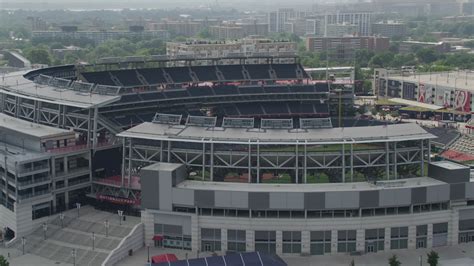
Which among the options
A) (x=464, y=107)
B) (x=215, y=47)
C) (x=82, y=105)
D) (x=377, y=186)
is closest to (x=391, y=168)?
(x=377, y=186)

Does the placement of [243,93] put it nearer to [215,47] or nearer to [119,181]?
[119,181]

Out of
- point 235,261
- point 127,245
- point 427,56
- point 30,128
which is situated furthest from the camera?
point 427,56

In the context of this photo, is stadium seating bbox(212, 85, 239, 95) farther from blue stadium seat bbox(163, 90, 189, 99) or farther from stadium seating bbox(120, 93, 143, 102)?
stadium seating bbox(120, 93, 143, 102)

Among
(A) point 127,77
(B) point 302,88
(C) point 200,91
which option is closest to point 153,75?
(A) point 127,77

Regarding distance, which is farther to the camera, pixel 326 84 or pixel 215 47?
pixel 215 47

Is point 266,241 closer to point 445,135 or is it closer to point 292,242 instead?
point 292,242

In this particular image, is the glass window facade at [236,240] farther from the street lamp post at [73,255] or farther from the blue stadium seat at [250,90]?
the blue stadium seat at [250,90]
